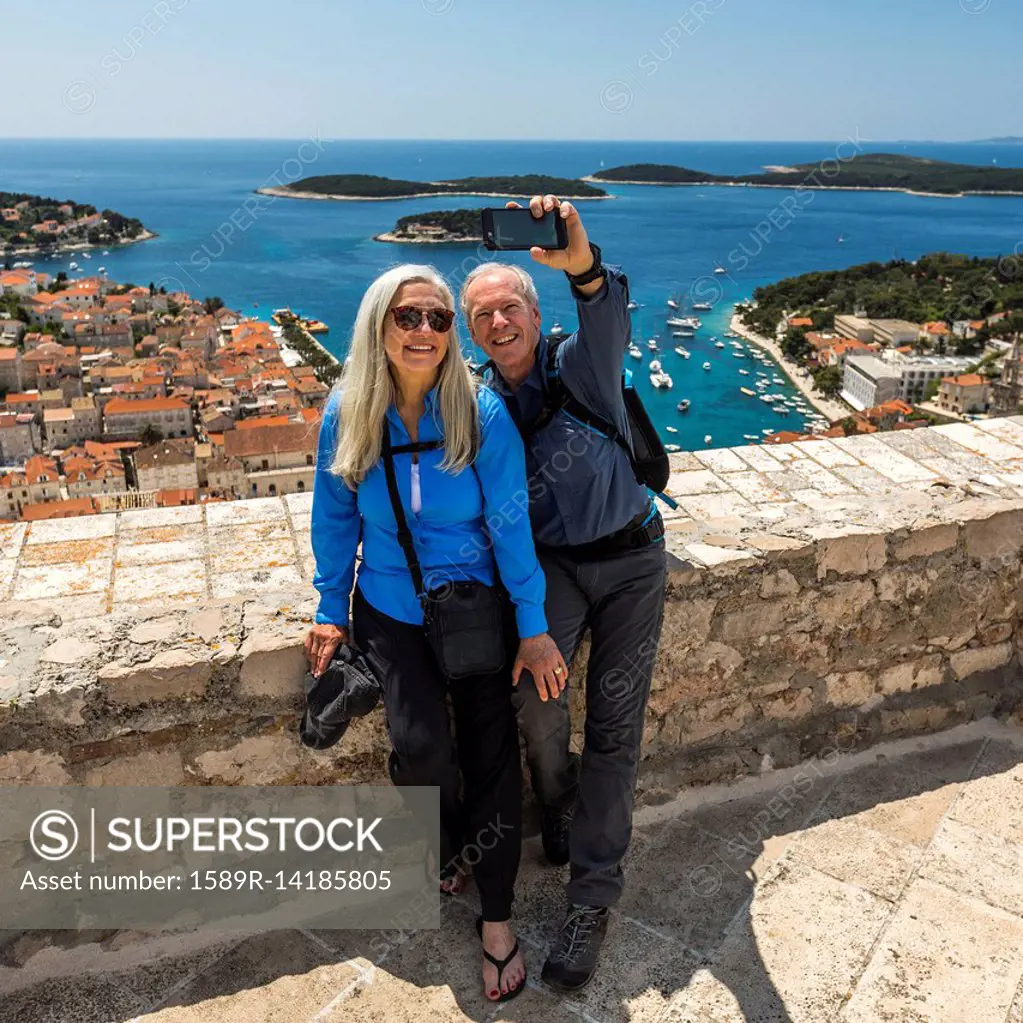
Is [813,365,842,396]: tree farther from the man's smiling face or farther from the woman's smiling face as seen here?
the woman's smiling face

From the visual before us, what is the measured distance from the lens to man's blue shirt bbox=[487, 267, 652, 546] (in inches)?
62.5

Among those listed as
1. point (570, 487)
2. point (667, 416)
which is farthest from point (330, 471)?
point (667, 416)

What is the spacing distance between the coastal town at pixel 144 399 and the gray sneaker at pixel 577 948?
1519 cm

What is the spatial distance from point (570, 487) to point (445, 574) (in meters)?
0.28

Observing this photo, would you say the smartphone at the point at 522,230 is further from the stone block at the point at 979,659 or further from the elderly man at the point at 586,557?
the stone block at the point at 979,659

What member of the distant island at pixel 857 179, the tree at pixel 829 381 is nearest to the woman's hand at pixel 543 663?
the tree at pixel 829 381

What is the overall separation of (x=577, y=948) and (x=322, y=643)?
72cm

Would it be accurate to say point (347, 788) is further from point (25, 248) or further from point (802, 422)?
point (25, 248)

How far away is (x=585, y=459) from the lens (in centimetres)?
163

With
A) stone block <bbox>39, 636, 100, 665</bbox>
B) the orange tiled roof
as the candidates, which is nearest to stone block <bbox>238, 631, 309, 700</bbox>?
stone block <bbox>39, 636, 100, 665</bbox>

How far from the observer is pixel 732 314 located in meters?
53.3

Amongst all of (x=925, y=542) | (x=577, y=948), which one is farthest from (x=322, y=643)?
(x=925, y=542)

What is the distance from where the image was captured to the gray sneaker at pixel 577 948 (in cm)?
159

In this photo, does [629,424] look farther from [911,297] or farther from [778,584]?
[911,297]
